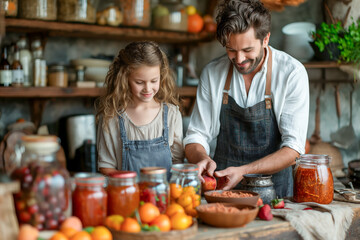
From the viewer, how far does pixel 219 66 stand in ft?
8.64

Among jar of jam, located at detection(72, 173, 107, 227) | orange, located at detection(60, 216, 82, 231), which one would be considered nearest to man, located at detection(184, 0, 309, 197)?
jar of jam, located at detection(72, 173, 107, 227)

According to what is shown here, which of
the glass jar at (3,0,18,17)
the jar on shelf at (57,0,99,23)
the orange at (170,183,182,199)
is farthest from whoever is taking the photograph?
the jar on shelf at (57,0,99,23)

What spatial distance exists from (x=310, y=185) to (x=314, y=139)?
7.86 feet

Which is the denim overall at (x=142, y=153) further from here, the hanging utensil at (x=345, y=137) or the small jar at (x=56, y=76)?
the hanging utensil at (x=345, y=137)

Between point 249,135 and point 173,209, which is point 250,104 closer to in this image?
point 249,135

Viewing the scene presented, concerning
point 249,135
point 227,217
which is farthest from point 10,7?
point 227,217

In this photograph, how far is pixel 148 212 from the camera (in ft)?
4.86

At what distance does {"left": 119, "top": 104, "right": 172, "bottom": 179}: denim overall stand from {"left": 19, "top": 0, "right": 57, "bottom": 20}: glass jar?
4.76 feet

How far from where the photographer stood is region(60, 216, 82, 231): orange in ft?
4.48

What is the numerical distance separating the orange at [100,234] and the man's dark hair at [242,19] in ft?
4.11

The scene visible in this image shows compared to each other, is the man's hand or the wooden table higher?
the man's hand

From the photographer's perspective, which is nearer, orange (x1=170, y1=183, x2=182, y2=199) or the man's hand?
orange (x1=170, y1=183, x2=182, y2=199)

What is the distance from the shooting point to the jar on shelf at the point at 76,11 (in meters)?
3.46

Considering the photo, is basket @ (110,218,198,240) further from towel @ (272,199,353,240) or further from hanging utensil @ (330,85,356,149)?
hanging utensil @ (330,85,356,149)
